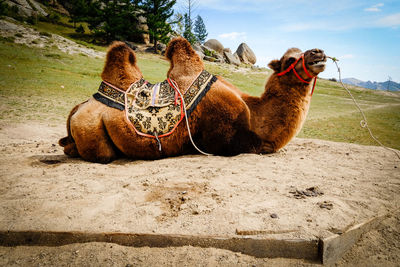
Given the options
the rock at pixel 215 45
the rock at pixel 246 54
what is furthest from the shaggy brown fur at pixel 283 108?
the rock at pixel 246 54

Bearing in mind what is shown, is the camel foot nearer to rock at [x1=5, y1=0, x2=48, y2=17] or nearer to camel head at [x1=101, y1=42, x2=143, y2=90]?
camel head at [x1=101, y1=42, x2=143, y2=90]

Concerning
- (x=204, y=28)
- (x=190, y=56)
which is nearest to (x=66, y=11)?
(x=204, y=28)

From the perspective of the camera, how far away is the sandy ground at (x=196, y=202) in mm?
1575

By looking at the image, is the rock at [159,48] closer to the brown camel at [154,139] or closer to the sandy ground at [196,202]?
the brown camel at [154,139]

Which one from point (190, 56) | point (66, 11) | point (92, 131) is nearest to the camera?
point (92, 131)

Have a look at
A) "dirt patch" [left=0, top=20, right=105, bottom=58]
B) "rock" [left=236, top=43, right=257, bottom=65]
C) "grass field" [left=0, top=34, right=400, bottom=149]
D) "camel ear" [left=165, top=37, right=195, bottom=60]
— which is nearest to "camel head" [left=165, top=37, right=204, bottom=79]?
"camel ear" [left=165, top=37, right=195, bottom=60]

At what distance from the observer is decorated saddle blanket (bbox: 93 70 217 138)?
10.6 ft

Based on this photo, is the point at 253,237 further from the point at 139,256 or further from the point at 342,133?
the point at 342,133

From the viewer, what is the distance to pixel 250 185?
2373 millimetres

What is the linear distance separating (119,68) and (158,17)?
103ft

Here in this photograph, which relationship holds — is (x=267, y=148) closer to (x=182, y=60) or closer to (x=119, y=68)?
(x=182, y=60)

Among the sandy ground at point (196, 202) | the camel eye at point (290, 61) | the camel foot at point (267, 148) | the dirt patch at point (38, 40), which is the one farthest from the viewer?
the dirt patch at point (38, 40)

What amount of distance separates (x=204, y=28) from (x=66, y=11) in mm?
33903

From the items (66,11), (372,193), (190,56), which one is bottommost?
(372,193)
